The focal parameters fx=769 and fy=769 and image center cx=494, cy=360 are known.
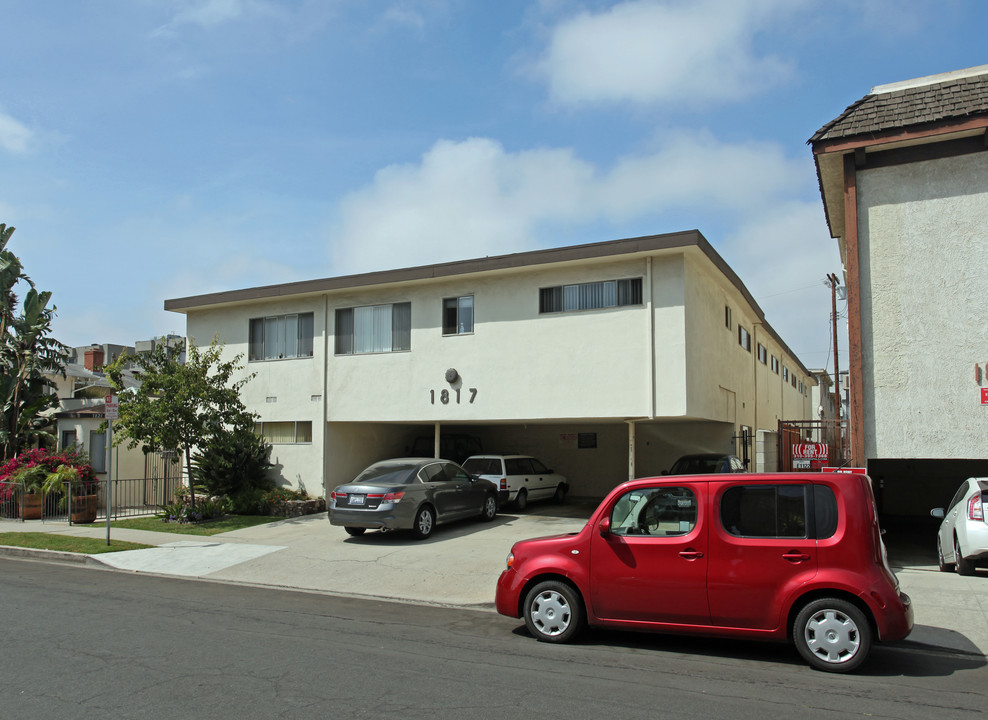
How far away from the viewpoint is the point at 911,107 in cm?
1155

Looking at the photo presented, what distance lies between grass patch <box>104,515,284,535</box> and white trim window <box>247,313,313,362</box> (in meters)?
4.73

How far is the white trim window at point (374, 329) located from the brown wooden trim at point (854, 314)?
10.5m

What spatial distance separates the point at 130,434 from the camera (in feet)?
56.1

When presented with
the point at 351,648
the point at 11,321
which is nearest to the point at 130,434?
the point at 11,321

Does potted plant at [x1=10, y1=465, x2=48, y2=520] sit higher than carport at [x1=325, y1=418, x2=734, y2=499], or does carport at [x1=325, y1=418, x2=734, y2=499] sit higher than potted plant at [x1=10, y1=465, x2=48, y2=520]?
carport at [x1=325, y1=418, x2=734, y2=499]

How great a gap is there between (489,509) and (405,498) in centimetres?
342

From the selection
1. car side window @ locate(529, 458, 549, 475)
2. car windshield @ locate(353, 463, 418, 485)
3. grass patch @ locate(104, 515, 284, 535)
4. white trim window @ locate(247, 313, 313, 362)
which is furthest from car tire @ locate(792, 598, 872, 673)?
white trim window @ locate(247, 313, 313, 362)

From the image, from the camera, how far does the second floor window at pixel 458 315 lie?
60.4 feet

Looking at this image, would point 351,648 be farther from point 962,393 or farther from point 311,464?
point 311,464

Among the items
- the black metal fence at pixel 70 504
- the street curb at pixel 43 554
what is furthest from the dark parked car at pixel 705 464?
the black metal fence at pixel 70 504

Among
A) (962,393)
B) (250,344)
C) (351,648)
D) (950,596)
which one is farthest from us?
(250,344)

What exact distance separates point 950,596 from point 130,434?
15.7m

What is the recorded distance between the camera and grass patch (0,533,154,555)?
14.2 meters

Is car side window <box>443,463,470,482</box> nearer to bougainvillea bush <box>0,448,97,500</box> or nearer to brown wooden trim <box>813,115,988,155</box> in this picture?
brown wooden trim <box>813,115,988,155</box>
